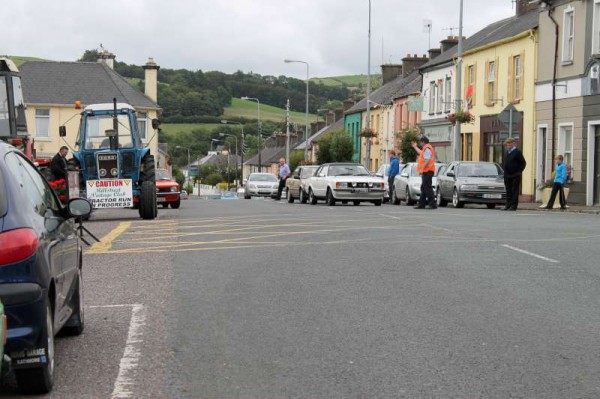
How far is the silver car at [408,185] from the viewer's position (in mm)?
35344

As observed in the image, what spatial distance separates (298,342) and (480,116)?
138ft

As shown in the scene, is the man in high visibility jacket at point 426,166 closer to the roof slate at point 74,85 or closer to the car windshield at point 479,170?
the car windshield at point 479,170

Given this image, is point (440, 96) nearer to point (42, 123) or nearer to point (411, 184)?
point (411, 184)

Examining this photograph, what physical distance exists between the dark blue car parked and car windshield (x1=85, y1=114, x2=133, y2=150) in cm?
1764

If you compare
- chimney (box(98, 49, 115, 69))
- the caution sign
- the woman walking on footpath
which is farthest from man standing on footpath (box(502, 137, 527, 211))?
A: chimney (box(98, 49, 115, 69))

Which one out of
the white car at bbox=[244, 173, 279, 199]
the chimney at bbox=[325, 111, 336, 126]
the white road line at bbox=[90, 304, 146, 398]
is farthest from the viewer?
the chimney at bbox=[325, 111, 336, 126]

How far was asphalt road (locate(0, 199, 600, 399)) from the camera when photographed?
6484mm

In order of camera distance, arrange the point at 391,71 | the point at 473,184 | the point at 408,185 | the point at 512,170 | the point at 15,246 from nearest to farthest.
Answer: the point at 15,246
the point at 512,170
the point at 473,184
the point at 408,185
the point at 391,71

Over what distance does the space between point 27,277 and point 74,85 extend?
71.6 meters

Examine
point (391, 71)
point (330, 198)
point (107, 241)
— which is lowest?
point (330, 198)

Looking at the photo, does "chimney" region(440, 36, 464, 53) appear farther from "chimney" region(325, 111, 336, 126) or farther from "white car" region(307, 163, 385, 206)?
"chimney" region(325, 111, 336, 126)

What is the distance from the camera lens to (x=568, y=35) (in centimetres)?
3769

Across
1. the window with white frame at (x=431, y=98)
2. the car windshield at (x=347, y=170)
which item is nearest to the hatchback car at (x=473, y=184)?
the car windshield at (x=347, y=170)

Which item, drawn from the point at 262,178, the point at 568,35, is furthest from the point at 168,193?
the point at 262,178
